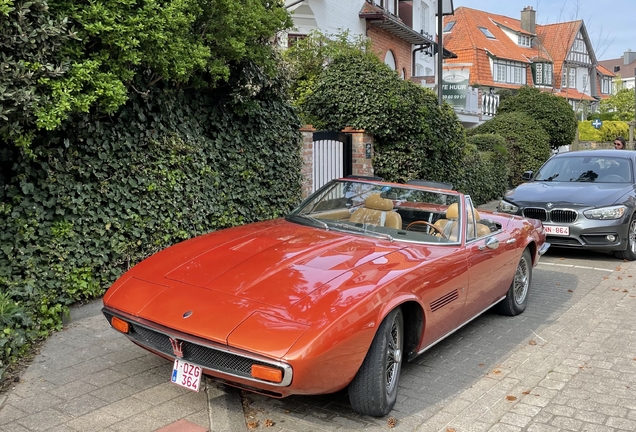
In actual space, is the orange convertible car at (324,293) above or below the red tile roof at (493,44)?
below

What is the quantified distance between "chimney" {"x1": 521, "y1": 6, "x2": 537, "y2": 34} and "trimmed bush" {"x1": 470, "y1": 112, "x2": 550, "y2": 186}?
3991 centimetres

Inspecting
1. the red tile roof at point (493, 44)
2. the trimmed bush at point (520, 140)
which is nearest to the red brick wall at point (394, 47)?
the trimmed bush at point (520, 140)

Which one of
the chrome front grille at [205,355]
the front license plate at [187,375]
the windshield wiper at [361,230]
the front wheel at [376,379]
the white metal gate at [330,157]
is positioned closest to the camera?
the chrome front grille at [205,355]

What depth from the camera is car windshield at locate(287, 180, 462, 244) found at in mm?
5012

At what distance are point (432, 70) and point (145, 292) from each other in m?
28.9

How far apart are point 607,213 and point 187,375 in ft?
24.4

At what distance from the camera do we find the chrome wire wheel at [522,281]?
627cm

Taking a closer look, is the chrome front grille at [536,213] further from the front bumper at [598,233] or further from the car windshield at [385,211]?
the car windshield at [385,211]

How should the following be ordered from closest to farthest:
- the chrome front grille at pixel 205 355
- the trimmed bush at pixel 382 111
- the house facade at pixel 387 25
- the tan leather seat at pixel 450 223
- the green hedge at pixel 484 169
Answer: the chrome front grille at pixel 205 355
the tan leather seat at pixel 450 223
the trimmed bush at pixel 382 111
the green hedge at pixel 484 169
the house facade at pixel 387 25

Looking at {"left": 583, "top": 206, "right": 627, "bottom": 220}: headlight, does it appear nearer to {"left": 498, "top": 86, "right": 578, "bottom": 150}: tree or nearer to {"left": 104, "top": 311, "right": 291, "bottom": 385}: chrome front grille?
{"left": 104, "top": 311, "right": 291, "bottom": 385}: chrome front grille

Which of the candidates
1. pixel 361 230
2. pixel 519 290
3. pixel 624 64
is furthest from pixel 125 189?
pixel 624 64

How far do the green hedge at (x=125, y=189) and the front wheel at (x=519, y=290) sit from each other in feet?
11.1

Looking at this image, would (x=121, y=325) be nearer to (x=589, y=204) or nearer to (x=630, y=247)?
(x=589, y=204)

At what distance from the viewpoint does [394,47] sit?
79.0 ft
